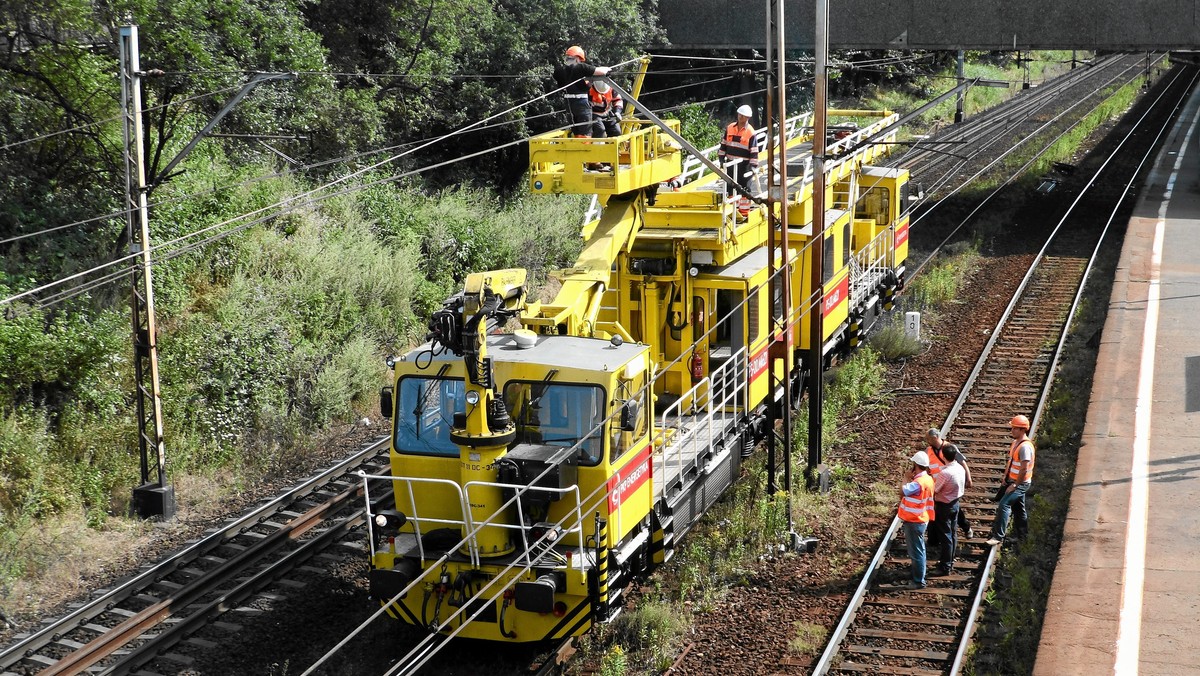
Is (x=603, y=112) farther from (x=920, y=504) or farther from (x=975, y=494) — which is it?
(x=975, y=494)

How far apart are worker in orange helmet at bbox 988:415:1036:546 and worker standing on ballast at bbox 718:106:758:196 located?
17.3 ft

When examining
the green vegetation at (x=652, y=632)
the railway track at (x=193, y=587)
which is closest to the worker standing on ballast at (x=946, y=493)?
the green vegetation at (x=652, y=632)

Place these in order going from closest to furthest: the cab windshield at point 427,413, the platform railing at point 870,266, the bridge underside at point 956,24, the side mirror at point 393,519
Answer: the side mirror at point 393,519 < the cab windshield at point 427,413 < the platform railing at point 870,266 < the bridge underside at point 956,24

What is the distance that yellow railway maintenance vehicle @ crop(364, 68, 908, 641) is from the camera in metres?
11.1

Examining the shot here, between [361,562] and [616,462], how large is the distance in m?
4.46

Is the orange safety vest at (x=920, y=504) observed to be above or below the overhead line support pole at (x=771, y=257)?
below

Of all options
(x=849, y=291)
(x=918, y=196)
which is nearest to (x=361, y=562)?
(x=849, y=291)

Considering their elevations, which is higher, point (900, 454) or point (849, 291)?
point (849, 291)

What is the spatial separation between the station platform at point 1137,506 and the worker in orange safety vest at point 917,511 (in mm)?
1470

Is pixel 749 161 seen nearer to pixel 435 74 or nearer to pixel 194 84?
pixel 194 84

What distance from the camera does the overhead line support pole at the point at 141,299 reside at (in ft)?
49.0

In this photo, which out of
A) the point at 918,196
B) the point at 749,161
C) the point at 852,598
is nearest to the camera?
the point at 852,598

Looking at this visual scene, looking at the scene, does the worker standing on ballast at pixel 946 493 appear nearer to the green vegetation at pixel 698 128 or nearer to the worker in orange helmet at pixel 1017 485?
the worker in orange helmet at pixel 1017 485

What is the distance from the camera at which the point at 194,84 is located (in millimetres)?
21453
